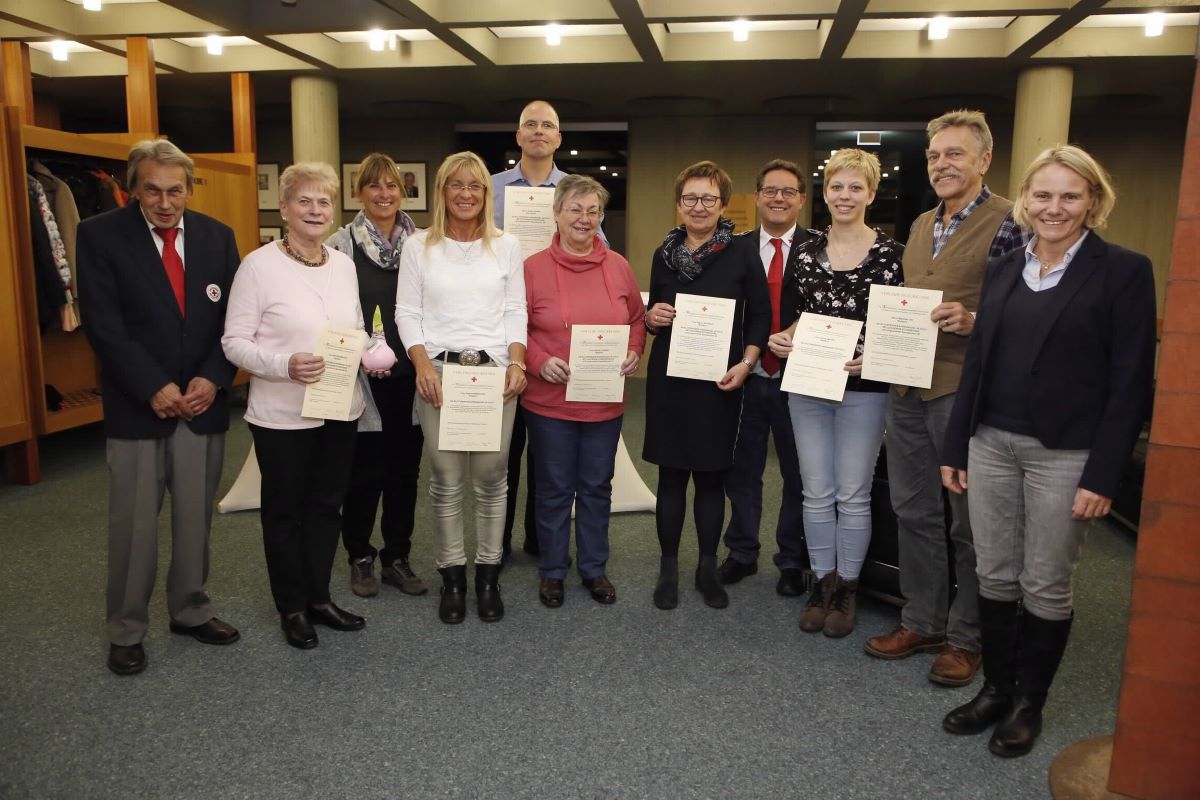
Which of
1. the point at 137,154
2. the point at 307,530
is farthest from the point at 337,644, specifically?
the point at 137,154

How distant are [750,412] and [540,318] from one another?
0.90 metres

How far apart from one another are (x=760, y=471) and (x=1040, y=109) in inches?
237

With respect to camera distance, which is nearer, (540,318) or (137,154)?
(137,154)

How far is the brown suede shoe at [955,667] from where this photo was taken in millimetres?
2525

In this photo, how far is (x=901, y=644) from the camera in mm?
2717

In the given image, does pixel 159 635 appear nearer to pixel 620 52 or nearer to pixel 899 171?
pixel 620 52

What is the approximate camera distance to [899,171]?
1049 cm

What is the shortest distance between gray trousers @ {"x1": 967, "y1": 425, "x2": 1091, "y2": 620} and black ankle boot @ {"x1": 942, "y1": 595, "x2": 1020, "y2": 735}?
0.15 ft

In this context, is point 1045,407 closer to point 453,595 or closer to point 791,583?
point 791,583

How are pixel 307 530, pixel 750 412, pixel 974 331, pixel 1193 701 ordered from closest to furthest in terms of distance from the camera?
pixel 1193 701 → pixel 974 331 → pixel 307 530 → pixel 750 412

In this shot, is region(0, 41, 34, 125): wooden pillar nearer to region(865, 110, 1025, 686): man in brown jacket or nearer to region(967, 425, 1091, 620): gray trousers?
region(865, 110, 1025, 686): man in brown jacket

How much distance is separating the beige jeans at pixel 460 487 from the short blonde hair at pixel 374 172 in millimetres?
712

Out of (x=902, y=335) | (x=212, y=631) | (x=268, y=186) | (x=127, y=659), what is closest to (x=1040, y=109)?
(x=902, y=335)

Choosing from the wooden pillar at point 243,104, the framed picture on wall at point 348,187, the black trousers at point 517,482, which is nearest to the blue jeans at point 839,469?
the black trousers at point 517,482
